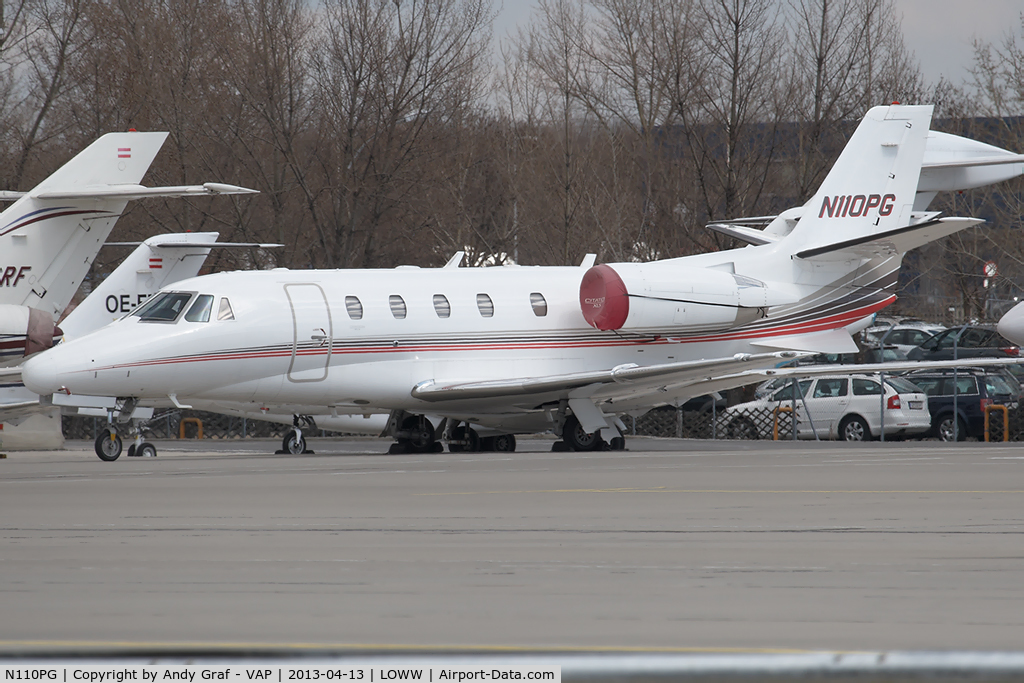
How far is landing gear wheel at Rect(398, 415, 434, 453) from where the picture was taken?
21156 mm

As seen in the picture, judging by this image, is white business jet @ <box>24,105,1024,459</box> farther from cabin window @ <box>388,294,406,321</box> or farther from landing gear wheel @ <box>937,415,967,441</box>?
landing gear wheel @ <box>937,415,967,441</box>

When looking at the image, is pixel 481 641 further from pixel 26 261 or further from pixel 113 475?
pixel 26 261

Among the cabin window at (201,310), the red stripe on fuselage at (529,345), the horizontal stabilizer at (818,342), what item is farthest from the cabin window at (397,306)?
the horizontal stabilizer at (818,342)

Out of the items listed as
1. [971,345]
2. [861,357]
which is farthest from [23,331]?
[971,345]

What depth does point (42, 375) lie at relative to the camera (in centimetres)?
1680

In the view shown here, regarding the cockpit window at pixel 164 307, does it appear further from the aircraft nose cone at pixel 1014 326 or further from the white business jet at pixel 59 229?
the aircraft nose cone at pixel 1014 326

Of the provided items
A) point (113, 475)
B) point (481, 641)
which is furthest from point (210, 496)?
point (481, 641)

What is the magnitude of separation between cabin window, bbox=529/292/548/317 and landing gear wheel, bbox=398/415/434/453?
2.77 m

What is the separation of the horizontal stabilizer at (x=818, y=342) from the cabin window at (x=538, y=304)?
386 centimetres

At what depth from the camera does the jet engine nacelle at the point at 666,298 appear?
66.2ft

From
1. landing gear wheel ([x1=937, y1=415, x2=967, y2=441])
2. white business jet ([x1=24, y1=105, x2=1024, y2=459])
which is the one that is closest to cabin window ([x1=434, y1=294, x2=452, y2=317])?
white business jet ([x1=24, y1=105, x2=1024, y2=459])

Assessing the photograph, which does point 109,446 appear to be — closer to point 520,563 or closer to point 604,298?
point 604,298

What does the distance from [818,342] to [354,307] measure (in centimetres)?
839

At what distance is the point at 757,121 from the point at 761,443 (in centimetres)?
1050
